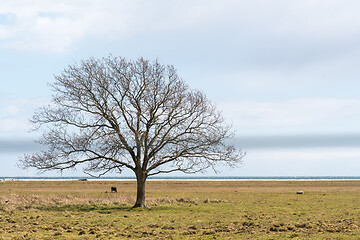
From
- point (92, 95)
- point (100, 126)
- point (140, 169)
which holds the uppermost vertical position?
point (92, 95)

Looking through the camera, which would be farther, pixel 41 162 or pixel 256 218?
pixel 41 162

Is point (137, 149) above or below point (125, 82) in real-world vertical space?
below

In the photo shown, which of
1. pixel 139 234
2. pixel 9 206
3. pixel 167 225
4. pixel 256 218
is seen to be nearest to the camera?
pixel 139 234

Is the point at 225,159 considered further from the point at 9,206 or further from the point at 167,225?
the point at 9,206

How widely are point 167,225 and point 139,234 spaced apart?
3520mm

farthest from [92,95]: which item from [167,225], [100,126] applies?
[167,225]

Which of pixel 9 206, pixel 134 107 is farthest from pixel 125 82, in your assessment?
pixel 9 206

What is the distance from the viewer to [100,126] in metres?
36.4

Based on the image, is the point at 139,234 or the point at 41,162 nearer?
the point at 139,234

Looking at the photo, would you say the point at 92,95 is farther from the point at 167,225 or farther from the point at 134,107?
the point at 167,225

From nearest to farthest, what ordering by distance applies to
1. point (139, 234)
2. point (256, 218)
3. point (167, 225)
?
point (139, 234) → point (167, 225) → point (256, 218)

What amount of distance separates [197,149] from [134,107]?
6097mm

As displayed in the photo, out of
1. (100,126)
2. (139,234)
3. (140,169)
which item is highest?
(100,126)

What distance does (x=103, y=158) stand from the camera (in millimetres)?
35812
